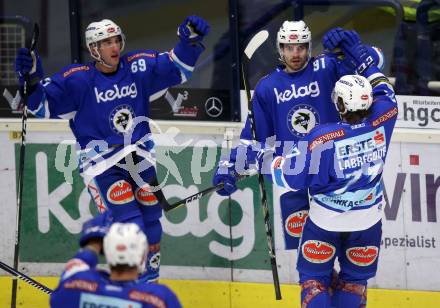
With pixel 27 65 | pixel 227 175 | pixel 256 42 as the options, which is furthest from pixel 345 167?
pixel 27 65

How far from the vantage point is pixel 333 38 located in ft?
25.2

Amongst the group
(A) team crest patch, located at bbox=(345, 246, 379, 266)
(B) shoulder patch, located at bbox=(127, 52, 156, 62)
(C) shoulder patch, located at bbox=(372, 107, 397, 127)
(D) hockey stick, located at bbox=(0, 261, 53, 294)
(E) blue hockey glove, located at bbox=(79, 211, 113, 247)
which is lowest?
(D) hockey stick, located at bbox=(0, 261, 53, 294)

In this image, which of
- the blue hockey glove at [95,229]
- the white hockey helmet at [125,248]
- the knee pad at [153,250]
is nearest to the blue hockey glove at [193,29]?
the knee pad at [153,250]

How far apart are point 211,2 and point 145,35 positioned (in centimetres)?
45

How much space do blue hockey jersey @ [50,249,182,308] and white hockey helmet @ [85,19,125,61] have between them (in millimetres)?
2275

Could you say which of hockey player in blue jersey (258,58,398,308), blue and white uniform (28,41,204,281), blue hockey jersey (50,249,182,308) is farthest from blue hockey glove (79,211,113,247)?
blue and white uniform (28,41,204,281)

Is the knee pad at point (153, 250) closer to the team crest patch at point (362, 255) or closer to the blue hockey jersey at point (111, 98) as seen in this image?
the blue hockey jersey at point (111, 98)

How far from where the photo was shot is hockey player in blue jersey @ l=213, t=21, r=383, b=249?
25.7 ft

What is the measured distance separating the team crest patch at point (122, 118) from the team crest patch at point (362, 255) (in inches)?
57.6

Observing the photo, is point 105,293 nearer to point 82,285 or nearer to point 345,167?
point 82,285

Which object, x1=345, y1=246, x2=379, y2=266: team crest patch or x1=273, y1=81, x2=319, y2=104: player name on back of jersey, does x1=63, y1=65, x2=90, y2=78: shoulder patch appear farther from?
x1=345, y1=246, x2=379, y2=266: team crest patch

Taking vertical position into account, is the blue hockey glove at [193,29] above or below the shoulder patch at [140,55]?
above

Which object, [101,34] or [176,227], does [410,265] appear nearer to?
[176,227]

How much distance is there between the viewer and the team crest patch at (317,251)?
752 centimetres
